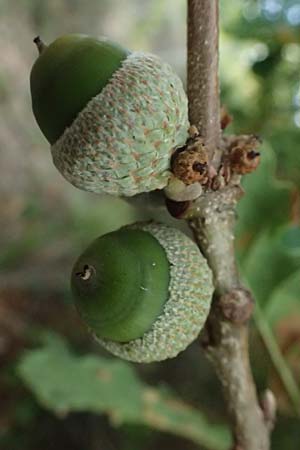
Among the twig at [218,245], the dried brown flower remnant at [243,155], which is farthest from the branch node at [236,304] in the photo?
the dried brown flower remnant at [243,155]

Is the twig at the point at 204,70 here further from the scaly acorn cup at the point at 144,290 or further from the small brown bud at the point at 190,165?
the scaly acorn cup at the point at 144,290

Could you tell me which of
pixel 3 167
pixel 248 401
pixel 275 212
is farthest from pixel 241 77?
pixel 248 401

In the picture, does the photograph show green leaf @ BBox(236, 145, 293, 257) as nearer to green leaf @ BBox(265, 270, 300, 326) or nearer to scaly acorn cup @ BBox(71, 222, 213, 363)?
green leaf @ BBox(265, 270, 300, 326)

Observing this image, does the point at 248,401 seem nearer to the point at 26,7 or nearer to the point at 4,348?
the point at 4,348

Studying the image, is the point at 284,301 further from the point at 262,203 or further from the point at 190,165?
the point at 190,165

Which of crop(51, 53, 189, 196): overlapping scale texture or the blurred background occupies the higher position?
crop(51, 53, 189, 196): overlapping scale texture

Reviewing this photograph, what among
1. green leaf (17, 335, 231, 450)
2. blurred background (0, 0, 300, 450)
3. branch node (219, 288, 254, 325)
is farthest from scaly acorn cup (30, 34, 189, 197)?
green leaf (17, 335, 231, 450)
